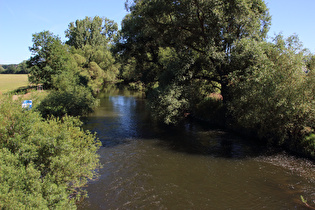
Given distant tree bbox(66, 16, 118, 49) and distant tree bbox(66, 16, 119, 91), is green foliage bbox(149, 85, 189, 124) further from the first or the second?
distant tree bbox(66, 16, 118, 49)

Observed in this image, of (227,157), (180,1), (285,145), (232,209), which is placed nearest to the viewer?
(232,209)

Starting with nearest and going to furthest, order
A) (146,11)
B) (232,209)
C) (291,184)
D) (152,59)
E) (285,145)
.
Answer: (232,209)
(291,184)
(285,145)
(146,11)
(152,59)

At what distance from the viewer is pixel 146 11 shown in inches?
953

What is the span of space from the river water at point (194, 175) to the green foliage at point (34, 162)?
309 centimetres

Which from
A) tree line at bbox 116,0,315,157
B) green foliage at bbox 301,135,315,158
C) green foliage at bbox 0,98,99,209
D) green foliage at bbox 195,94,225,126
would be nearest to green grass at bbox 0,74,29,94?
tree line at bbox 116,0,315,157

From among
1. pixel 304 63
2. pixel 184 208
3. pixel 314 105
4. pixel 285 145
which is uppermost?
pixel 304 63

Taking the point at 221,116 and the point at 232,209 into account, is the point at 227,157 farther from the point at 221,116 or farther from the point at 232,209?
the point at 221,116

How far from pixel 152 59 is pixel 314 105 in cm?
2480

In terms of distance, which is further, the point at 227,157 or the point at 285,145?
the point at 285,145

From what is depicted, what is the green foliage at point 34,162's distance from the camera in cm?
721

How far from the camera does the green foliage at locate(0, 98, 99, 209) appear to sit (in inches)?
284

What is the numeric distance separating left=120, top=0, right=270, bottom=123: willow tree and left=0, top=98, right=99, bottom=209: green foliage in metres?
13.3

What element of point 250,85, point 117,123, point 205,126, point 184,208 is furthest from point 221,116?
point 184,208

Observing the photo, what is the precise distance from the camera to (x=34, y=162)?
8898 millimetres
